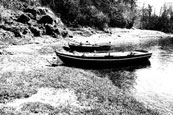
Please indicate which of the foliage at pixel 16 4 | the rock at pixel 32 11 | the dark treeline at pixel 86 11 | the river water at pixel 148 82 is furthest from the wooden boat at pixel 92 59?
the dark treeline at pixel 86 11

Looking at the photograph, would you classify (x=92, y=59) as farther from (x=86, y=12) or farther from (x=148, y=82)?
(x=86, y=12)

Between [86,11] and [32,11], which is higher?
[86,11]

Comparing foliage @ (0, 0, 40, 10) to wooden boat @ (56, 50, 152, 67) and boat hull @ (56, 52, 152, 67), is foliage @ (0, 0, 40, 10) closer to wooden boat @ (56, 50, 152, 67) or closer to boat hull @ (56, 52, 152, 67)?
wooden boat @ (56, 50, 152, 67)

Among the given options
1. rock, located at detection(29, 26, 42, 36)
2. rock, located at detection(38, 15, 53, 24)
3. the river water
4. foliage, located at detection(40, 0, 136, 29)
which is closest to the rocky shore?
the river water

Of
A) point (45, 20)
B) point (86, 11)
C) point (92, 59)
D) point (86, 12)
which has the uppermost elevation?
point (86, 11)

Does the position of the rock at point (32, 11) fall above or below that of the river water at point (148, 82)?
above

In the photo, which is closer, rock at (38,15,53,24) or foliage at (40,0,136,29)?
rock at (38,15,53,24)

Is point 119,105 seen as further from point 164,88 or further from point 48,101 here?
point 164,88

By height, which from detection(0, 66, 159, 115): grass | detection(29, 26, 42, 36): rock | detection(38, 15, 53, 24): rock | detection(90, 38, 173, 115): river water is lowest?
detection(90, 38, 173, 115): river water

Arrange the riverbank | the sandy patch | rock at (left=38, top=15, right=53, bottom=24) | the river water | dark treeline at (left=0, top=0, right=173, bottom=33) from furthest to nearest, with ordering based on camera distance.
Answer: dark treeline at (left=0, top=0, right=173, bottom=33)
rock at (left=38, top=15, right=53, bottom=24)
the river water
the sandy patch
the riverbank

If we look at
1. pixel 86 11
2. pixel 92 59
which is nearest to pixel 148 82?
pixel 92 59

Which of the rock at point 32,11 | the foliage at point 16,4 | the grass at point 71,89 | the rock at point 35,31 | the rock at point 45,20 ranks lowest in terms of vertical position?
the grass at point 71,89

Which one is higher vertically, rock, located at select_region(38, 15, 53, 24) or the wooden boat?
rock, located at select_region(38, 15, 53, 24)

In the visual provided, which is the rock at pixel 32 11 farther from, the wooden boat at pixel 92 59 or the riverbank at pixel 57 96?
the riverbank at pixel 57 96
